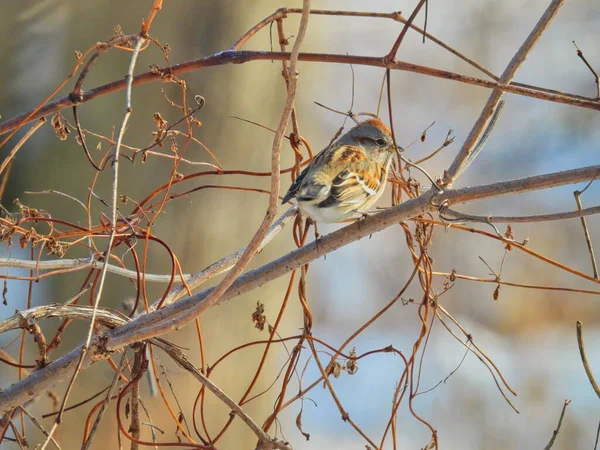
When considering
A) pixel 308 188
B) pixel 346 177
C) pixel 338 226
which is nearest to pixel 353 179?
pixel 346 177

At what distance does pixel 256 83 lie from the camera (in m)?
1.76

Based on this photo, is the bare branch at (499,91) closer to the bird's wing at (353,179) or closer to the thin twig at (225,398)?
the bird's wing at (353,179)

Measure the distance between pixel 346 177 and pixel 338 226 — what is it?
1758 mm

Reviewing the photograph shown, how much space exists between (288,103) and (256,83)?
1.31m

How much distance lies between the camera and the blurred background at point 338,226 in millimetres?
1673

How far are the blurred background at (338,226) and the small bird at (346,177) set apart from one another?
1.79 feet

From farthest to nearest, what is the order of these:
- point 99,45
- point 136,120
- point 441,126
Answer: point 441,126, point 136,120, point 99,45

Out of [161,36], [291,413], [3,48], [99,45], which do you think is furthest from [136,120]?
[291,413]

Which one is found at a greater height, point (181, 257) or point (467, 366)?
point (467, 366)

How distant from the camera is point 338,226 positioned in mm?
2775

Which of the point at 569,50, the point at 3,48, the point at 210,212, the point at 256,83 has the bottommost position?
the point at 210,212

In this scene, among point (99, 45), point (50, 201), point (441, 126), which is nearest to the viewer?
point (99, 45)

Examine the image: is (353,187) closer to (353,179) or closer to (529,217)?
(353,179)

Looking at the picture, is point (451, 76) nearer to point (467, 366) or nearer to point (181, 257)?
point (181, 257)
